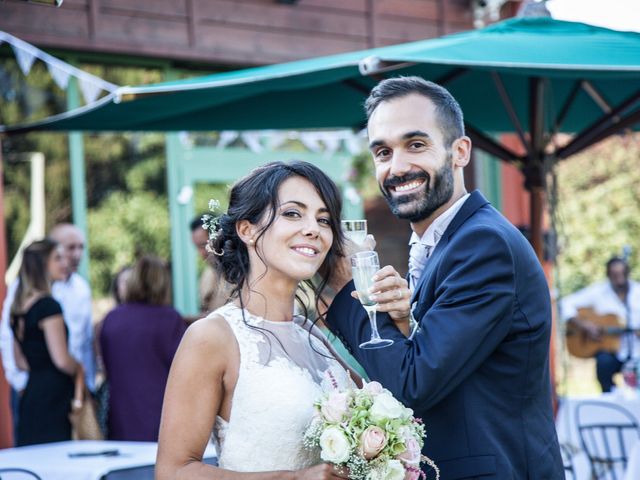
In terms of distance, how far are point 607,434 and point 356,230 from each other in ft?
14.8

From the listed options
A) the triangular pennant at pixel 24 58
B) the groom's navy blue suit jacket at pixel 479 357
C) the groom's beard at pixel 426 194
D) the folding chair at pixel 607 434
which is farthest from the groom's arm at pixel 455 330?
the triangular pennant at pixel 24 58

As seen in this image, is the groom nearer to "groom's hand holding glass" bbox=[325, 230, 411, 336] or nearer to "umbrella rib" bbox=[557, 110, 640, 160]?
"groom's hand holding glass" bbox=[325, 230, 411, 336]

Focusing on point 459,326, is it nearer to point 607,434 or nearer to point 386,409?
Answer: point 386,409

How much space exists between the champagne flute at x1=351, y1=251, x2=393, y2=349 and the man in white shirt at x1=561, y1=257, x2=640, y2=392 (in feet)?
24.1

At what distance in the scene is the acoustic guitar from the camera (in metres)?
9.86

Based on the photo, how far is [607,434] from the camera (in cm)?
666

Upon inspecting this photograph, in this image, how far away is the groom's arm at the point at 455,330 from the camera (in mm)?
2461

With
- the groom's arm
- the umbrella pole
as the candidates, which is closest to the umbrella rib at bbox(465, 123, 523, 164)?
the umbrella pole

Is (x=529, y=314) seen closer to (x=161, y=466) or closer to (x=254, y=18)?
(x=161, y=466)

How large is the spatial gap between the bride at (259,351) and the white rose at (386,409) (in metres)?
0.27

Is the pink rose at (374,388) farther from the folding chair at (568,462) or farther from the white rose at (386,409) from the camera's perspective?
the folding chair at (568,462)

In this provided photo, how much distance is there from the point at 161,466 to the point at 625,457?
15.0ft

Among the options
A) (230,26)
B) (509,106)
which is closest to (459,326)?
(509,106)

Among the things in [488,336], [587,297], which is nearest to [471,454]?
[488,336]
